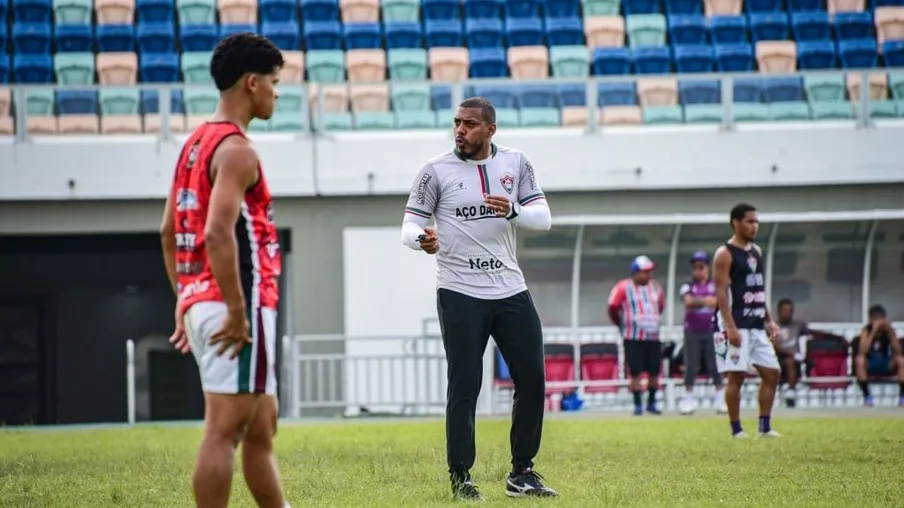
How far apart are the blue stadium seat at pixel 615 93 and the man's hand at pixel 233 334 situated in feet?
55.9

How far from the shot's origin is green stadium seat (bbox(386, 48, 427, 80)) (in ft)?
86.6

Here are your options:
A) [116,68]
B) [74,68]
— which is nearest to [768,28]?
[116,68]

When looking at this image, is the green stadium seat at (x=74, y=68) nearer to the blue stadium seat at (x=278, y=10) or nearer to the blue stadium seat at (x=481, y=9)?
the blue stadium seat at (x=278, y=10)

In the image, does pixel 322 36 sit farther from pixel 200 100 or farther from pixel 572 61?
pixel 200 100

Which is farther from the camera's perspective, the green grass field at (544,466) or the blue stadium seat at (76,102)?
the blue stadium seat at (76,102)

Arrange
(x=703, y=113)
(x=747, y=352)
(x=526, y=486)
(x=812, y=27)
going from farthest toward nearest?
(x=812, y=27) → (x=703, y=113) → (x=747, y=352) → (x=526, y=486)

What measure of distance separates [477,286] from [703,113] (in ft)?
49.3

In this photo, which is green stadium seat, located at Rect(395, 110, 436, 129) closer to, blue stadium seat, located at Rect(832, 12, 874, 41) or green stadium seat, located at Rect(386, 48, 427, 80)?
green stadium seat, located at Rect(386, 48, 427, 80)

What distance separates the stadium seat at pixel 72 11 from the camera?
27562 millimetres

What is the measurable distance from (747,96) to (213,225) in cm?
1792

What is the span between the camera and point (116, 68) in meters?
25.9

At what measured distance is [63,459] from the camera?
1193 cm

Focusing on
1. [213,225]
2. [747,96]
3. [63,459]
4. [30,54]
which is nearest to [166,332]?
[30,54]

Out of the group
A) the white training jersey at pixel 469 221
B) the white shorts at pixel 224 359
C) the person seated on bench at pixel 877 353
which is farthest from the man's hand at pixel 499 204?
the person seated on bench at pixel 877 353
